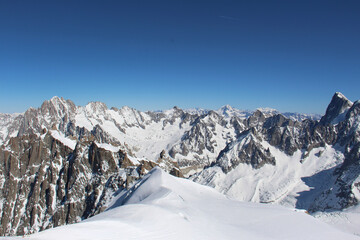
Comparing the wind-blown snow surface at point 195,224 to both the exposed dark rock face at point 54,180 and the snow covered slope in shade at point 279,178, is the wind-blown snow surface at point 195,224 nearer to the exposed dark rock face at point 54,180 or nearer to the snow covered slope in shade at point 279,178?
the exposed dark rock face at point 54,180

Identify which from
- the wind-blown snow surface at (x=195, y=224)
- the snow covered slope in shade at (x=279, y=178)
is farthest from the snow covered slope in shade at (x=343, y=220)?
the wind-blown snow surface at (x=195, y=224)

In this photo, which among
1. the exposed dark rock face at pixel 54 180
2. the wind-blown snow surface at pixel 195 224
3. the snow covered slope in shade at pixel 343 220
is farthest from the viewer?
the exposed dark rock face at pixel 54 180

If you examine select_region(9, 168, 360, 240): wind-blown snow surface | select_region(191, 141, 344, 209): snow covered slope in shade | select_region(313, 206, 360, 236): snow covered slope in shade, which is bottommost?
select_region(191, 141, 344, 209): snow covered slope in shade

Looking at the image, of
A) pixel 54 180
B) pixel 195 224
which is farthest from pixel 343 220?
pixel 54 180

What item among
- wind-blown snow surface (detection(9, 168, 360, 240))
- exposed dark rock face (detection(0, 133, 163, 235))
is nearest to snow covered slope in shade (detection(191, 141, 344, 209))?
exposed dark rock face (detection(0, 133, 163, 235))

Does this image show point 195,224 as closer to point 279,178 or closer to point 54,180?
point 54,180

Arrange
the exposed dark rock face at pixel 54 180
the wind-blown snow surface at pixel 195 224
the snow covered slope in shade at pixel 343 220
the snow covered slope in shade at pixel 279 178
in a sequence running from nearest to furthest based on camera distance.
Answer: the wind-blown snow surface at pixel 195 224
the snow covered slope in shade at pixel 343 220
the exposed dark rock face at pixel 54 180
the snow covered slope in shade at pixel 279 178

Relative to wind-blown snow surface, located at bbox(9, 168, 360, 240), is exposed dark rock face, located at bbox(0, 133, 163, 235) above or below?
below

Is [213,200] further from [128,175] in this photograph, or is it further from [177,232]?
[128,175]

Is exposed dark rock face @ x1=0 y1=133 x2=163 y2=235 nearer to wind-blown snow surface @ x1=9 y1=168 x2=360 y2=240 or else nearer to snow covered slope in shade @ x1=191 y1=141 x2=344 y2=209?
wind-blown snow surface @ x1=9 y1=168 x2=360 y2=240
